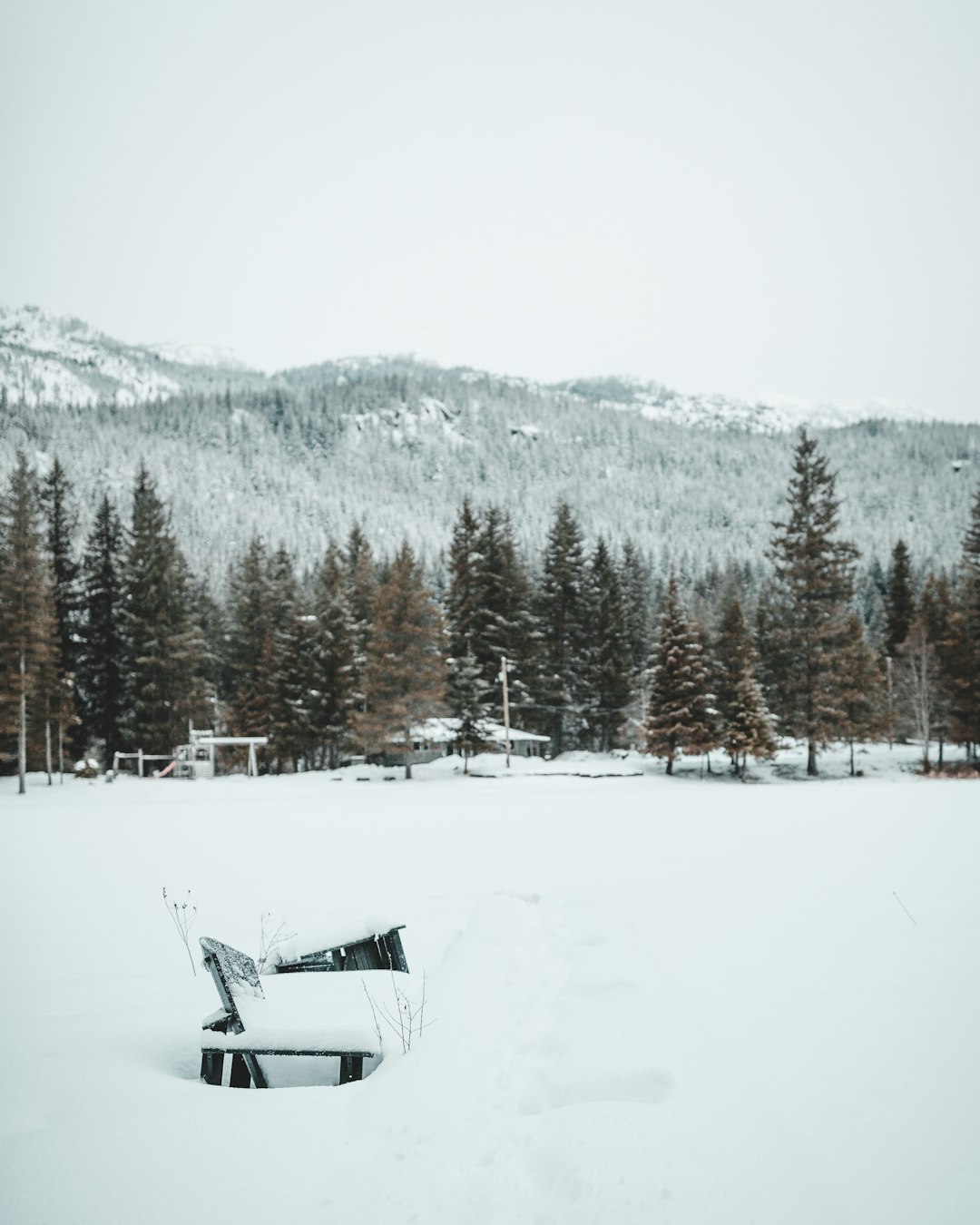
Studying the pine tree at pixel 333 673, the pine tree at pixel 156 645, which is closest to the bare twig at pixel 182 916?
the pine tree at pixel 333 673

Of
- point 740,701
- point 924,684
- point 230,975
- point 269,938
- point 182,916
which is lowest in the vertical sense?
point 740,701

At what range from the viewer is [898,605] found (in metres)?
56.8

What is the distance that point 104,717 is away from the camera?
43.4 m

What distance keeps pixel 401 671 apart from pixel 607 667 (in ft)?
53.5

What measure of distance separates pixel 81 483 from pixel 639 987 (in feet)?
539

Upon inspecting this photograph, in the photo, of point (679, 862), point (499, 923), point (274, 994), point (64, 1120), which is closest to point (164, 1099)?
point (64, 1120)

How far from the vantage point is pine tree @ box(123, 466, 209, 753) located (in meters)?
41.7

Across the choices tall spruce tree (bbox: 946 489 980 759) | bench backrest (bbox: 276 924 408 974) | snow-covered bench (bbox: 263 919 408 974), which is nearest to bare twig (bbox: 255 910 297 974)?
snow-covered bench (bbox: 263 919 408 974)

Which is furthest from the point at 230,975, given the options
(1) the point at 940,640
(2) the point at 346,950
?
(1) the point at 940,640

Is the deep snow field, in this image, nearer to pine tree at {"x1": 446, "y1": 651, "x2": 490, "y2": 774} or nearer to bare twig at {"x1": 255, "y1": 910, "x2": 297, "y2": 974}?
bare twig at {"x1": 255, "y1": 910, "x2": 297, "y2": 974}

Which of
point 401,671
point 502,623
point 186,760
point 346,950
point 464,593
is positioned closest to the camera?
point 346,950

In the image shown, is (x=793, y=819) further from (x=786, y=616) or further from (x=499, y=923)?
(x=786, y=616)

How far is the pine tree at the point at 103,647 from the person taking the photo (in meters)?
43.1

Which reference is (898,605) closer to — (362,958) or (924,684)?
(924,684)
